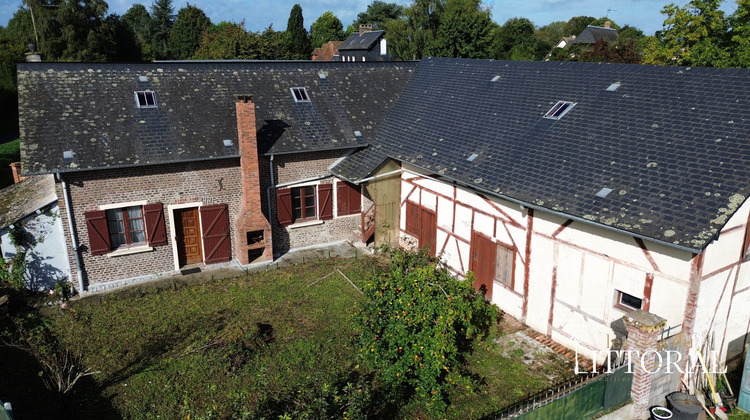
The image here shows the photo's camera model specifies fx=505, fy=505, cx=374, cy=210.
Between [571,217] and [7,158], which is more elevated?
[571,217]

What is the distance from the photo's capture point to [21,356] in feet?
34.0

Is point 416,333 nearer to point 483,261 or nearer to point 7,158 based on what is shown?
point 483,261

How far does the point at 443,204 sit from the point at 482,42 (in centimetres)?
2864

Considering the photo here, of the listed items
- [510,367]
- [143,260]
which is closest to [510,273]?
[510,367]

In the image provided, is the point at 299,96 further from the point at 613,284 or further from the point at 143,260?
the point at 613,284

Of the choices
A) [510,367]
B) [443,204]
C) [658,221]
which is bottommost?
[510,367]

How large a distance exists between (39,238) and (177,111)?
4.88 metres

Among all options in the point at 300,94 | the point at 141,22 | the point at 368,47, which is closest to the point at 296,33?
the point at 368,47

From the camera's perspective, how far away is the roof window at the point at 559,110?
1256cm

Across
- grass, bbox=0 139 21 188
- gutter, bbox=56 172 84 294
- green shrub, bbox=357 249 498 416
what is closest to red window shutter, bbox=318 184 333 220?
green shrub, bbox=357 249 498 416

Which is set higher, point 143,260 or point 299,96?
point 299,96

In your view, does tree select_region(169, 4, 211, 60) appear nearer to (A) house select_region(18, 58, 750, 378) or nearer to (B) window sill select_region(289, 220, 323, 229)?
(A) house select_region(18, 58, 750, 378)

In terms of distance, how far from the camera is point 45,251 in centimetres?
1301

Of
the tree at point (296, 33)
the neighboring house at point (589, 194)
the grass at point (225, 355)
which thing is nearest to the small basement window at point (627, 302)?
the neighboring house at point (589, 194)
